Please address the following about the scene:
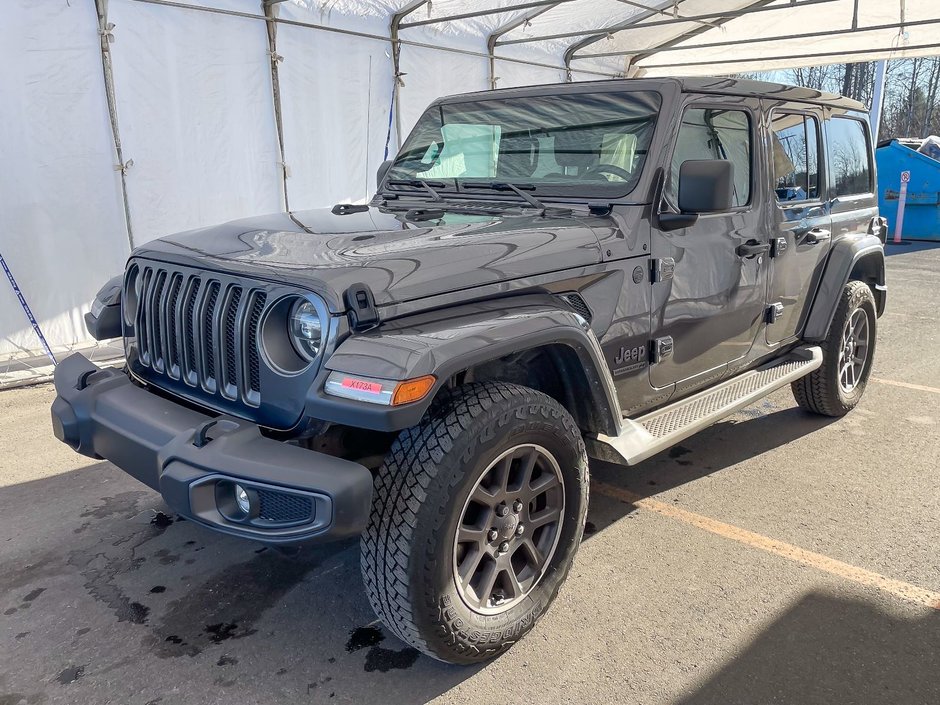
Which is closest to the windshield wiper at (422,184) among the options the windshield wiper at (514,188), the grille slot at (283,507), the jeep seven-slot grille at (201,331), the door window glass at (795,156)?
the windshield wiper at (514,188)

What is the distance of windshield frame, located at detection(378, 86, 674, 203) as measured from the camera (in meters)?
3.12

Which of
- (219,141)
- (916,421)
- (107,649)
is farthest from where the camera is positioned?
(219,141)

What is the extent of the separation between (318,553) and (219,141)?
17.4 ft

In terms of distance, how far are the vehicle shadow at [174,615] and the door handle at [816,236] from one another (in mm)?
1543

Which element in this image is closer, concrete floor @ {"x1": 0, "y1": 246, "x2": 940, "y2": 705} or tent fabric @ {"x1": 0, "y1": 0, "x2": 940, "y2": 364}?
concrete floor @ {"x1": 0, "y1": 246, "x2": 940, "y2": 705}

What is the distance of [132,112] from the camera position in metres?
6.56

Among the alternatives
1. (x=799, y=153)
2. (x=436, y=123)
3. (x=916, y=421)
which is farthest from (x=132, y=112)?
(x=916, y=421)

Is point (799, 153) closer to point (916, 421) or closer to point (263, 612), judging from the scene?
point (916, 421)

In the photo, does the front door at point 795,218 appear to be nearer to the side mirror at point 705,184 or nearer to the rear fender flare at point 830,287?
the rear fender flare at point 830,287

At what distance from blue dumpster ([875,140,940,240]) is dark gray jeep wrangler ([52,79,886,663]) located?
11.1 metres

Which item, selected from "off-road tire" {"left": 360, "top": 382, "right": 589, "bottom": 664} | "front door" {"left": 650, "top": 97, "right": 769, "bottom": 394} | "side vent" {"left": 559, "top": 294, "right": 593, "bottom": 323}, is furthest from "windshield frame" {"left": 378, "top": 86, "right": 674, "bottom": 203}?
"off-road tire" {"left": 360, "top": 382, "right": 589, "bottom": 664}

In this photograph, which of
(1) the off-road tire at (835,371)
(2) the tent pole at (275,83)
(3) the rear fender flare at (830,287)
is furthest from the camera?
(2) the tent pole at (275,83)

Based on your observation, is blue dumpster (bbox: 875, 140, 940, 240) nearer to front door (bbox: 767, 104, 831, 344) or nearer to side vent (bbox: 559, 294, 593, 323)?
front door (bbox: 767, 104, 831, 344)

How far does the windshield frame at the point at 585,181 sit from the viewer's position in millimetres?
3123
